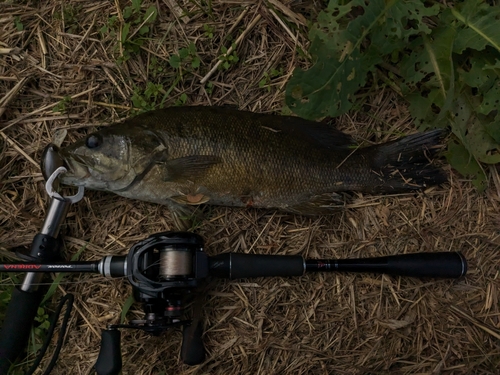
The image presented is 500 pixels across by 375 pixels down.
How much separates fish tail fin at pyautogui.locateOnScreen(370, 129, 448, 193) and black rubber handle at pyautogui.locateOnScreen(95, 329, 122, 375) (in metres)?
1.93

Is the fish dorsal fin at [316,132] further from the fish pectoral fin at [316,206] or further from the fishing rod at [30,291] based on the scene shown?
the fishing rod at [30,291]

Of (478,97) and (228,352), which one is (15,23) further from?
(478,97)

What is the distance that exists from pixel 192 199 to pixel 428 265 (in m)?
1.58

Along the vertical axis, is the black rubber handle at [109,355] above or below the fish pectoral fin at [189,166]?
below

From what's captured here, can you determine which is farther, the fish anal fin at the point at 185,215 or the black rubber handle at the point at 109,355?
the fish anal fin at the point at 185,215

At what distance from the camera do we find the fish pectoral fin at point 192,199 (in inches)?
106

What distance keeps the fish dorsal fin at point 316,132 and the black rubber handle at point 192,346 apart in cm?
143

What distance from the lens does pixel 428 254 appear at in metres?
2.70

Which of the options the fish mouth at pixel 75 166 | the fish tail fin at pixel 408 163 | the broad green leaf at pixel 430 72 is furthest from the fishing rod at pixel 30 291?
the broad green leaf at pixel 430 72

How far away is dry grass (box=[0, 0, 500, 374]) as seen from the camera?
9.21ft

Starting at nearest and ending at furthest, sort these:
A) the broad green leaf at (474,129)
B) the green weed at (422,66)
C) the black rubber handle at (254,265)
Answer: the black rubber handle at (254,265), the green weed at (422,66), the broad green leaf at (474,129)

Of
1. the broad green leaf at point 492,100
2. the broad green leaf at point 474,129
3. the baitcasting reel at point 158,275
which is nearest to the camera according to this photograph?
the baitcasting reel at point 158,275

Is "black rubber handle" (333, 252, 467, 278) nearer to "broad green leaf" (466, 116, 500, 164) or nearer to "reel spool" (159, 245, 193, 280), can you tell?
"broad green leaf" (466, 116, 500, 164)

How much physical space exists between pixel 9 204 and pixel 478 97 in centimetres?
336
